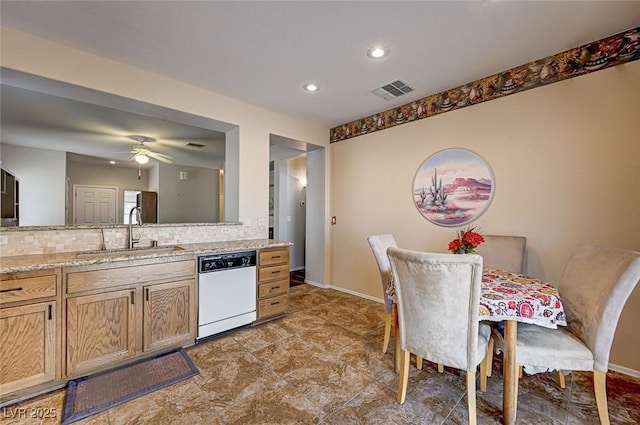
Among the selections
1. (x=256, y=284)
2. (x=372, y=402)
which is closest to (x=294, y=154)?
(x=256, y=284)

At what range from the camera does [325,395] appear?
71.0 inches

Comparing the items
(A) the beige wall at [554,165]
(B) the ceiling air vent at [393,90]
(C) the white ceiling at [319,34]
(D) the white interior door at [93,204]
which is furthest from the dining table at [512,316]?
(D) the white interior door at [93,204]

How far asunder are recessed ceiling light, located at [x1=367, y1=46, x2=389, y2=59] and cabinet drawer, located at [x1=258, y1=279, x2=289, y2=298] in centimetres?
250

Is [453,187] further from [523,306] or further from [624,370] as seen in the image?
[624,370]

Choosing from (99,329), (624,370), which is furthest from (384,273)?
(99,329)

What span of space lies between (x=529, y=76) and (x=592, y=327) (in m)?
2.20

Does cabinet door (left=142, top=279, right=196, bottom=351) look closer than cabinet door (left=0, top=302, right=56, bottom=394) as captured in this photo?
No

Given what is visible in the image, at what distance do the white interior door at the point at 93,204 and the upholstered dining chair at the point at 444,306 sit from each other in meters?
8.19

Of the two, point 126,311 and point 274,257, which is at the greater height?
point 274,257

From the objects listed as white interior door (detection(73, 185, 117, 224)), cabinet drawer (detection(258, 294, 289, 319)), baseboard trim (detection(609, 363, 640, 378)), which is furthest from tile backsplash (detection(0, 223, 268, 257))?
white interior door (detection(73, 185, 117, 224))

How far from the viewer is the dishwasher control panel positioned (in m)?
2.48

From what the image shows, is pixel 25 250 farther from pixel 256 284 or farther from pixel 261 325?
pixel 261 325

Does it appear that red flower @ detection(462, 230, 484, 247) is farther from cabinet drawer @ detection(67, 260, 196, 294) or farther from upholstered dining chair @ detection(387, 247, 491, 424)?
cabinet drawer @ detection(67, 260, 196, 294)

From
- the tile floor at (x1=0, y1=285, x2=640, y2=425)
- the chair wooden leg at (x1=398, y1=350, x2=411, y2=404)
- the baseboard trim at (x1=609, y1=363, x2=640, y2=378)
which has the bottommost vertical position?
the tile floor at (x1=0, y1=285, x2=640, y2=425)
